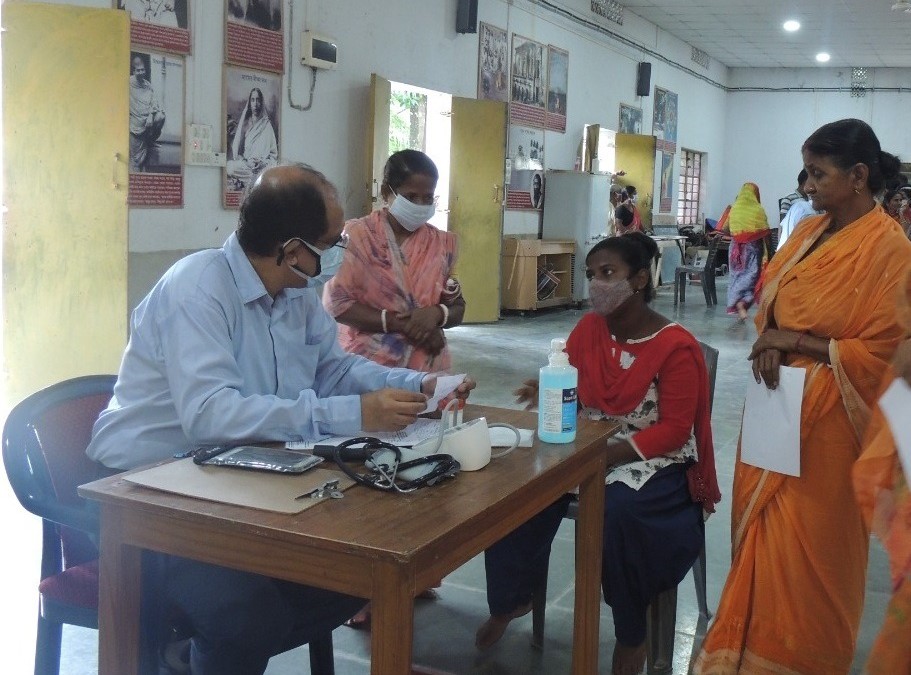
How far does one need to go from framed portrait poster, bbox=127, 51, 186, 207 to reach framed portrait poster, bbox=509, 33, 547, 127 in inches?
202

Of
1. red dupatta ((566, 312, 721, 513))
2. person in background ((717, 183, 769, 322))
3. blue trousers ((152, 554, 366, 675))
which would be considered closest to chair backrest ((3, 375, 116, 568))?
blue trousers ((152, 554, 366, 675))

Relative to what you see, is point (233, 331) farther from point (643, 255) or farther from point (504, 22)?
point (504, 22)

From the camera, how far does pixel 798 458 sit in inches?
100

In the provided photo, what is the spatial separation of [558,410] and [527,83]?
937 centimetres

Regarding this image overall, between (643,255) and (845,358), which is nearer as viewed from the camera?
(845,358)

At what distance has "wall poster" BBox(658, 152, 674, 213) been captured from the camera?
15641 millimetres

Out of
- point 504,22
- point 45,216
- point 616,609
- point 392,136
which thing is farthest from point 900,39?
point 616,609

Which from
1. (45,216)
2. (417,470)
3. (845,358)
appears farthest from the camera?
(45,216)

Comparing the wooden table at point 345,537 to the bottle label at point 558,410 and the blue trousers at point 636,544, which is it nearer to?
the bottle label at point 558,410

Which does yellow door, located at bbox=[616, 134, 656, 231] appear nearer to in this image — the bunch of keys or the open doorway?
the open doorway

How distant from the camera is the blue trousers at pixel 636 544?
2.57 m

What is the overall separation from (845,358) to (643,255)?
25.1 inches

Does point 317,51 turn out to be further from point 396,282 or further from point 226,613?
point 226,613

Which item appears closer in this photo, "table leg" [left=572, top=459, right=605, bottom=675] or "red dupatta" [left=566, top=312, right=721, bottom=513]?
"table leg" [left=572, top=459, right=605, bottom=675]
